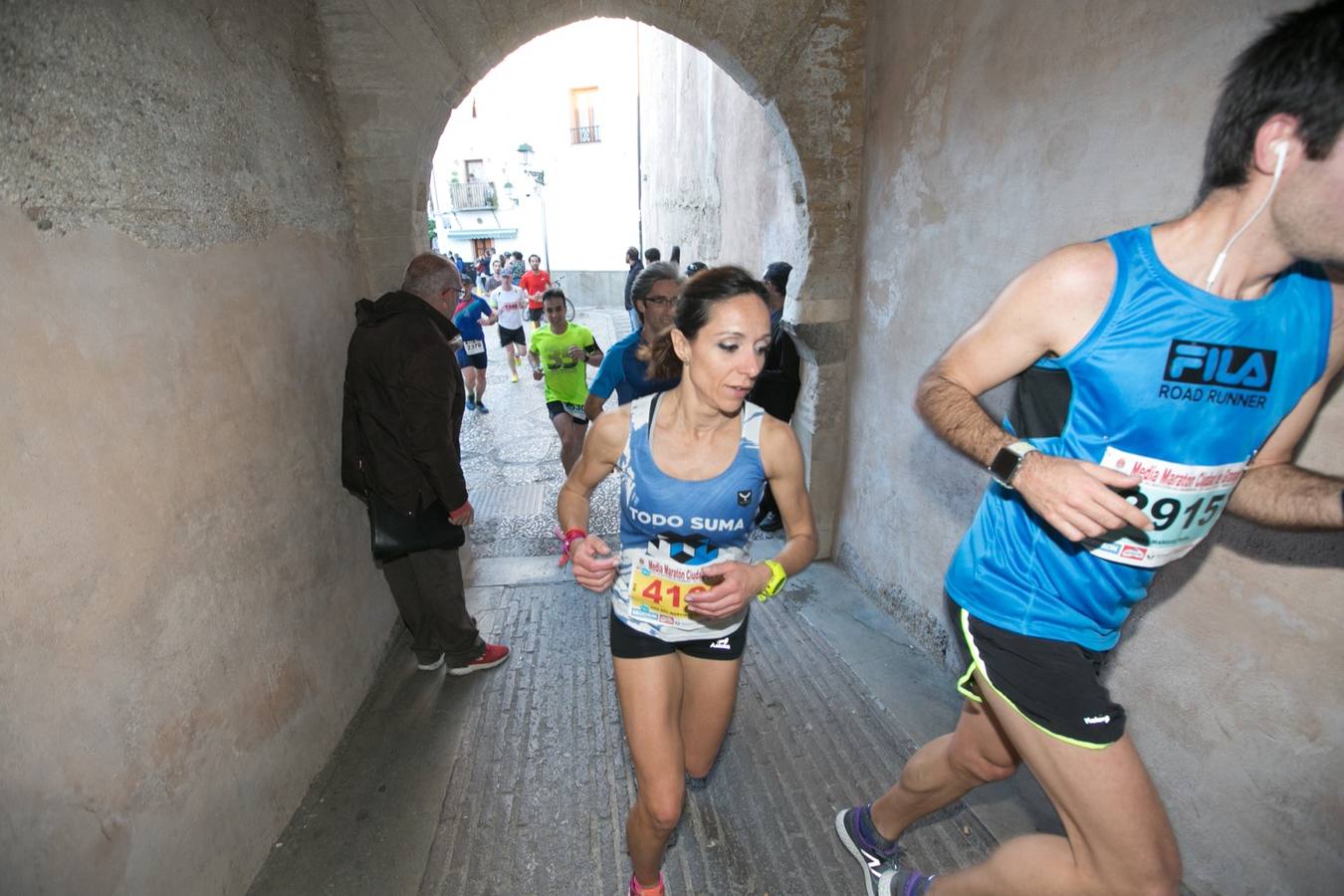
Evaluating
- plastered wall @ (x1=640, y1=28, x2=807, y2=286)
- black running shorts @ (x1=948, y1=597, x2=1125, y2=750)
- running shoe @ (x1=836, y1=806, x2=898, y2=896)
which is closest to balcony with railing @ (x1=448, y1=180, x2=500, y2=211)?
plastered wall @ (x1=640, y1=28, x2=807, y2=286)

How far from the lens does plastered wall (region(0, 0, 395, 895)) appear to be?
1.55 m

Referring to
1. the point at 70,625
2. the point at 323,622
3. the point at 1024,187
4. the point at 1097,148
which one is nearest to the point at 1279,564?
the point at 1097,148

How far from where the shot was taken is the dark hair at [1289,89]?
3.78 feet

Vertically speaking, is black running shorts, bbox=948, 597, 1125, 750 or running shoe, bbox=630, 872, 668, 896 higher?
black running shorts, bbox=948, 597, 1125, 750

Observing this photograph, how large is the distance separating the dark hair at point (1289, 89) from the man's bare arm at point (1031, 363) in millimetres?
283

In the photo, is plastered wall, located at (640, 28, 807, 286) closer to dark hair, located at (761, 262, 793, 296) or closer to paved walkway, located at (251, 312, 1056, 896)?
dark hair, located at (761, 262, 793, 296)

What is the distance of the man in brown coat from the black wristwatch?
2.53 meters

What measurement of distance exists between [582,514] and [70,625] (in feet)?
4.66

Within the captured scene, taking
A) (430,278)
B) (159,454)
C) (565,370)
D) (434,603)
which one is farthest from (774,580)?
(565,370)

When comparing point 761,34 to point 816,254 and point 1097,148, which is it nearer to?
point 816,254

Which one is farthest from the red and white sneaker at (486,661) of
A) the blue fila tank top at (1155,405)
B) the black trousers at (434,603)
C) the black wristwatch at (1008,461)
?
the black wristwatch at (1008,461)

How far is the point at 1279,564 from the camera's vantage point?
6.12 feet

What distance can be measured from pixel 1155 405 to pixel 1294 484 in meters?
0.48

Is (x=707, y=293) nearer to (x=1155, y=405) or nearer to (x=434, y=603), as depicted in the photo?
(x=1155, y=405)
